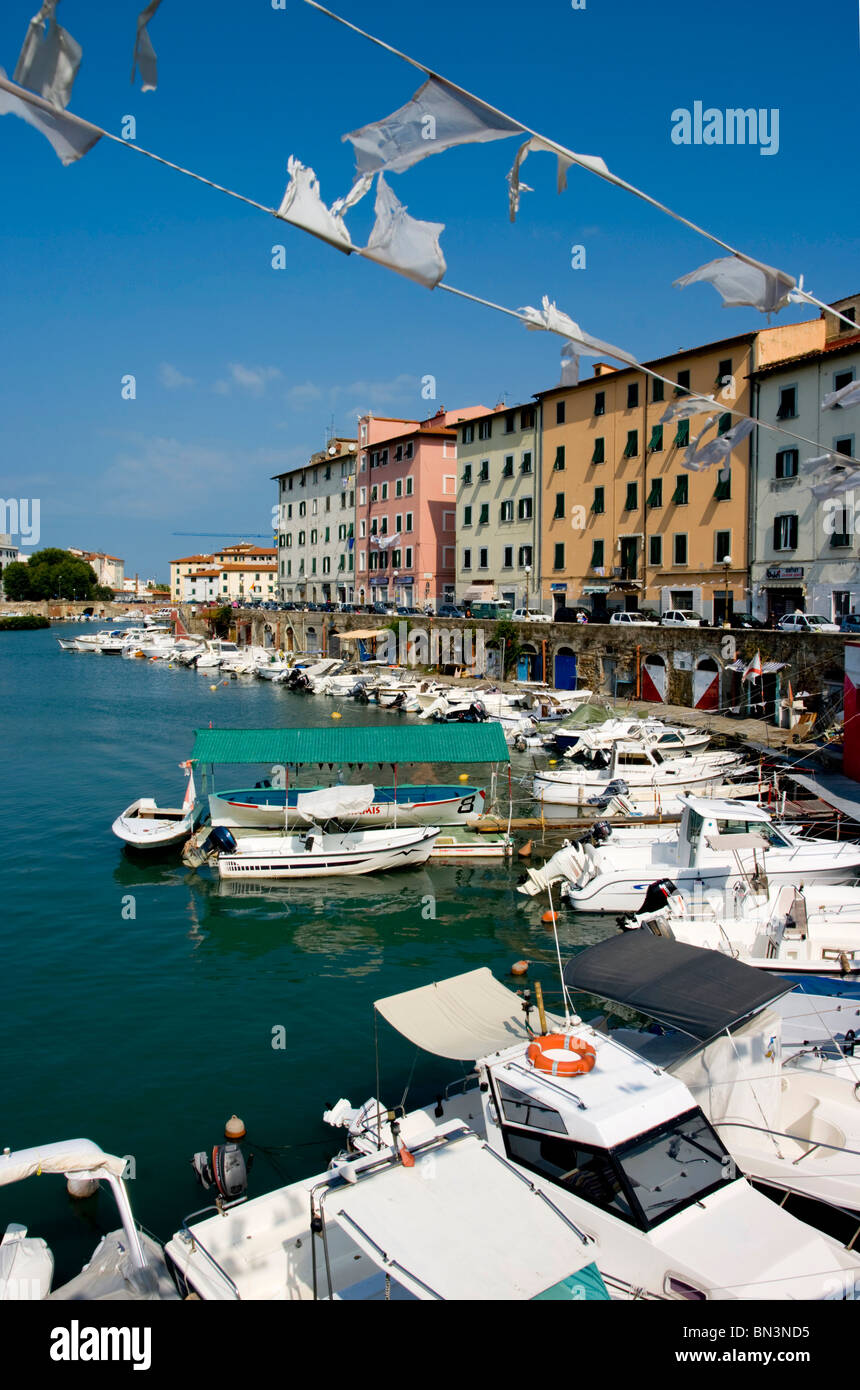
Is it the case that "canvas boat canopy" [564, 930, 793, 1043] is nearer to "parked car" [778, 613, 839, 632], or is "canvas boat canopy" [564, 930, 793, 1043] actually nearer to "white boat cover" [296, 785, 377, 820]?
"white boat cover" [296, 785, 377, 820]

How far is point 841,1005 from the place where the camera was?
12.8 meters

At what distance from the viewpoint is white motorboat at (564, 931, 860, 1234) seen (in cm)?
916

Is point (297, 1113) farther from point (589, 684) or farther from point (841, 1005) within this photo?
point (589, 684)

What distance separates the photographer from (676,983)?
412 inches

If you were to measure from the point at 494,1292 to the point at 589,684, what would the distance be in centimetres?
4320

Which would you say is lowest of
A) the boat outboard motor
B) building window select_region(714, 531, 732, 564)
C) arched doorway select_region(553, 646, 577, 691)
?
the boat outboard motor

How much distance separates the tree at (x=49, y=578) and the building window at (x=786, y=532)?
167 m

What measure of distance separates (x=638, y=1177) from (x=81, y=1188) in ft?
22.6

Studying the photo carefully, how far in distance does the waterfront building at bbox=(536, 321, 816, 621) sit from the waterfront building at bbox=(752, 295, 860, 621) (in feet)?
3.24

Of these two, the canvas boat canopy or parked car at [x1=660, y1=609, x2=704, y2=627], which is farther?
parked car at [x1=660, y1=609, x2=704, y2=627]

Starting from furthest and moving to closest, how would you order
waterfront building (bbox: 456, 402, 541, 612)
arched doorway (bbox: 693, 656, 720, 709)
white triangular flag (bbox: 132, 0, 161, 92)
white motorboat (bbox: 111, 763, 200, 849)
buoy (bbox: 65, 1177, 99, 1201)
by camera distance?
waterfront building (bbox: 456, 402, 541, 612)
arched doorway (bbox: 693, 656, 720, 709)
white motorboat (bbox: 111, 763, 200, 849)
buoy (bbox: 65, 1177, 99, 1201)
white triangular flag (bbox: 132, 0, 161, 92)

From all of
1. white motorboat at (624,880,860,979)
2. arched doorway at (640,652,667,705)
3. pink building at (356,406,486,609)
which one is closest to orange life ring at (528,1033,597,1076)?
white motorboat at (624,880,860,979)

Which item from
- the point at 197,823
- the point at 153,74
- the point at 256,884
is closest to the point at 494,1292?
the point at 153,74

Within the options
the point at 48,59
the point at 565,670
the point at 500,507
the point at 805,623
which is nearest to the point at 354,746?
the point at 48,59
